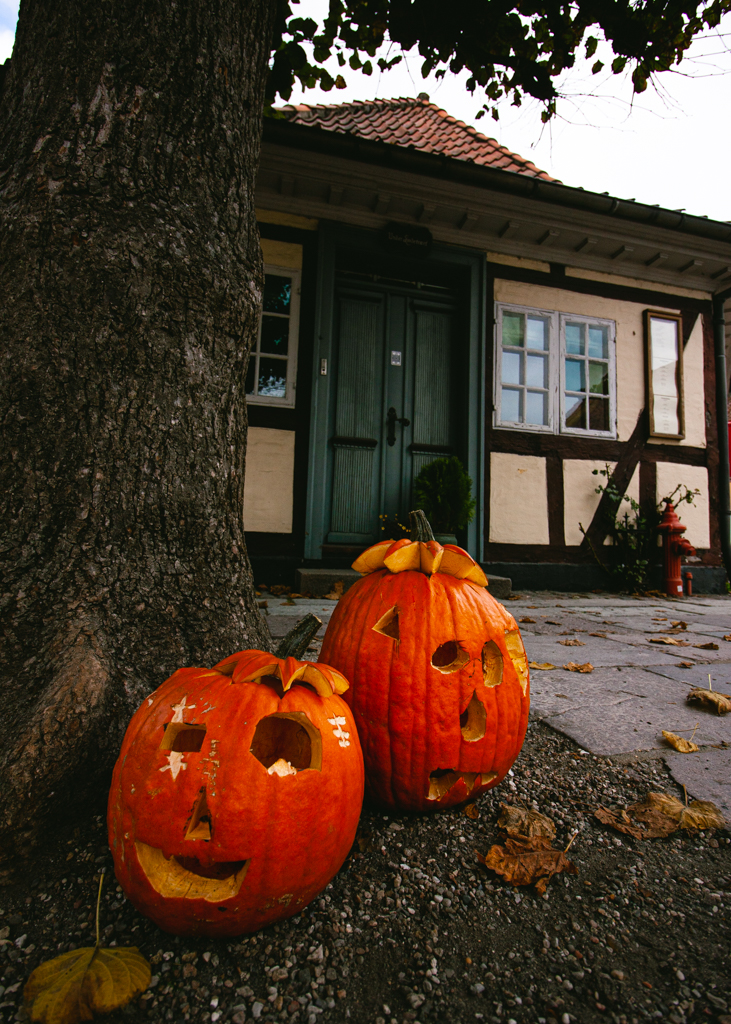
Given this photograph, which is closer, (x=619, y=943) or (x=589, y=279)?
(x=619, y=943)

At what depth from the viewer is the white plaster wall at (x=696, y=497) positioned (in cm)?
655

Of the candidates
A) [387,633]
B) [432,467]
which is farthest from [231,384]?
[432,467]

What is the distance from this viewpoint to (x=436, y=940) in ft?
2.84

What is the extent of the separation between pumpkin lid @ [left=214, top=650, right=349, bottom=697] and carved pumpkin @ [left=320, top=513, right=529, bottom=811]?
7.1 inches

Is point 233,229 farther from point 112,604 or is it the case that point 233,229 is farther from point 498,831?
point 498,831

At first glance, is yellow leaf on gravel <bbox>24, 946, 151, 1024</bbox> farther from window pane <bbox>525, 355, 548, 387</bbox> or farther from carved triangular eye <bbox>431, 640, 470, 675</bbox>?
window pane <bbox>525, 355, 548, 387</bbox>

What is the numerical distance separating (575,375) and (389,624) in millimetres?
5986

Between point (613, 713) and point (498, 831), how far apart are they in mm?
950

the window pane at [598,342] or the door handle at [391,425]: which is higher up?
the window pane at [598,342]

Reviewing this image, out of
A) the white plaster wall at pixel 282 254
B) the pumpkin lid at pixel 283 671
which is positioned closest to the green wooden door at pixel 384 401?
the white plaster wall at pixel 282 254

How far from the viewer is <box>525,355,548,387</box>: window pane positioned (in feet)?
20.0

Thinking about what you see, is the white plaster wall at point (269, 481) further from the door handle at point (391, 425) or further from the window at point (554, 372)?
the window at point (554, 372)

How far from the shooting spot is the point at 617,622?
159 inches

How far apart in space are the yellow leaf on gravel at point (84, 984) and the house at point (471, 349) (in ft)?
14.3
